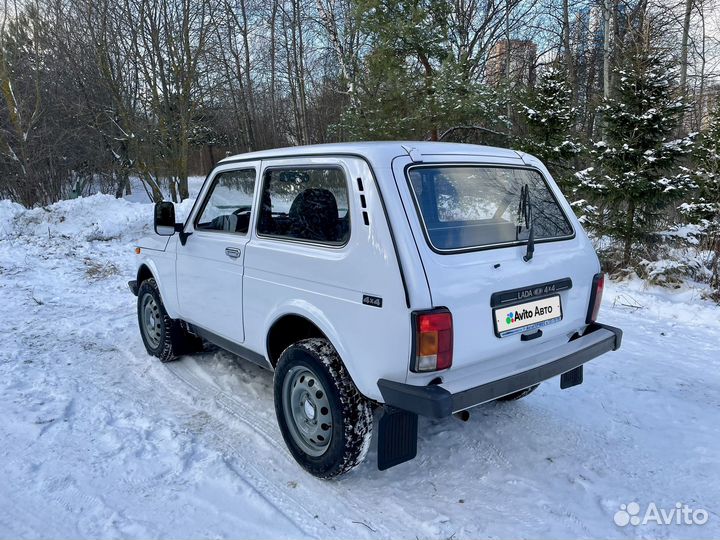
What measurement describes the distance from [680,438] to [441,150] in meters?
2.56

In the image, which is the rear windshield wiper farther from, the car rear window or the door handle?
the door handle

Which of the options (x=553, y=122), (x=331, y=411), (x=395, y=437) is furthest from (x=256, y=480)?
(x=553, y=122)

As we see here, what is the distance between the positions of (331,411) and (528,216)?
1.75 m

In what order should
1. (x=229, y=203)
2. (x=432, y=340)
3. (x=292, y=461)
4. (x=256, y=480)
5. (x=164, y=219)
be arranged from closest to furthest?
1. (x=432, y=340)
2. (x=256, y=480)
3. (x=292, y=461)
4. (x=229, y=203)
5. (x=164, y=219)

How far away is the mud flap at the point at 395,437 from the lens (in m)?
2.68

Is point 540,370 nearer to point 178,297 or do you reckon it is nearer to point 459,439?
point 459,439

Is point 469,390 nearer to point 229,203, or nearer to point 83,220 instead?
point 229,203

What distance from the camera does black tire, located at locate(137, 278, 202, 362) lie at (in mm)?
4680

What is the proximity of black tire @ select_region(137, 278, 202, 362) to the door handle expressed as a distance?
1310 millimetres

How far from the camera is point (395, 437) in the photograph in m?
2.70

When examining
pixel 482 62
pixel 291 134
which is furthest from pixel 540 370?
pixel 291 134

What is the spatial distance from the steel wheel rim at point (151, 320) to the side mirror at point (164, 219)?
3.34ft

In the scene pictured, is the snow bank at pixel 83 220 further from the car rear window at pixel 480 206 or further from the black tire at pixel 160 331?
the car rear window at pixel 480 206

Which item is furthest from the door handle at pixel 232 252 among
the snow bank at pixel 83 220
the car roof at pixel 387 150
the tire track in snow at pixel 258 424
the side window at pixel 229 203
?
the snow bank at pixel 83 220
